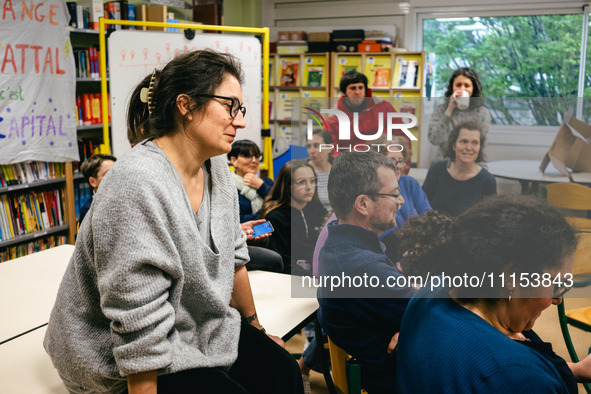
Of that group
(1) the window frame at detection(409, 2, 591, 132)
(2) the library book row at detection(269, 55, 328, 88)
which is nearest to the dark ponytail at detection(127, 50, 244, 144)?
(2) the library book row at detection(269, 55, 328, 88)

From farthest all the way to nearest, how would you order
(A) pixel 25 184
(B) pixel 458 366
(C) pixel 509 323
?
(A) pixel 25 184 → (C) pixel 509 323 → (B) pixel 458 366

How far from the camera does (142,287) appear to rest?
1079 millimetres

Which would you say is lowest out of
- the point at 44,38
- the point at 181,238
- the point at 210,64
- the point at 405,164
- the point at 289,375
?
the point at 289,375

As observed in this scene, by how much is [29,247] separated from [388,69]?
3.94m

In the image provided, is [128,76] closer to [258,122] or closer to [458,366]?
[258,122]

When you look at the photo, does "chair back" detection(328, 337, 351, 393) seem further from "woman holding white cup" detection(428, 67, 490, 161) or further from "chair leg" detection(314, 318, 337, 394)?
"woman holding white cup" detection(428, 67, 490, 161)

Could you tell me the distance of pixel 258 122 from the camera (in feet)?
14.0

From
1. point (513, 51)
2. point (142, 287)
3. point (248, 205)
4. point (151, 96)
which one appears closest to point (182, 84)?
point (151, 96)

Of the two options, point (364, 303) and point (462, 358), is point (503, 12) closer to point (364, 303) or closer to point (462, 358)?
point (364, 303)

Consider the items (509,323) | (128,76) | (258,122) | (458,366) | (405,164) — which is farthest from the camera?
(258,122)

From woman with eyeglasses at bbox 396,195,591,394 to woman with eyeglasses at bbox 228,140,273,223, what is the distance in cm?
224

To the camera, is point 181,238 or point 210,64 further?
point 210,64

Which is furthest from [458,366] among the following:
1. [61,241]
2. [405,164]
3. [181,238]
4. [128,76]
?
[61,241]

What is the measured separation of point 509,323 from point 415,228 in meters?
0.29
